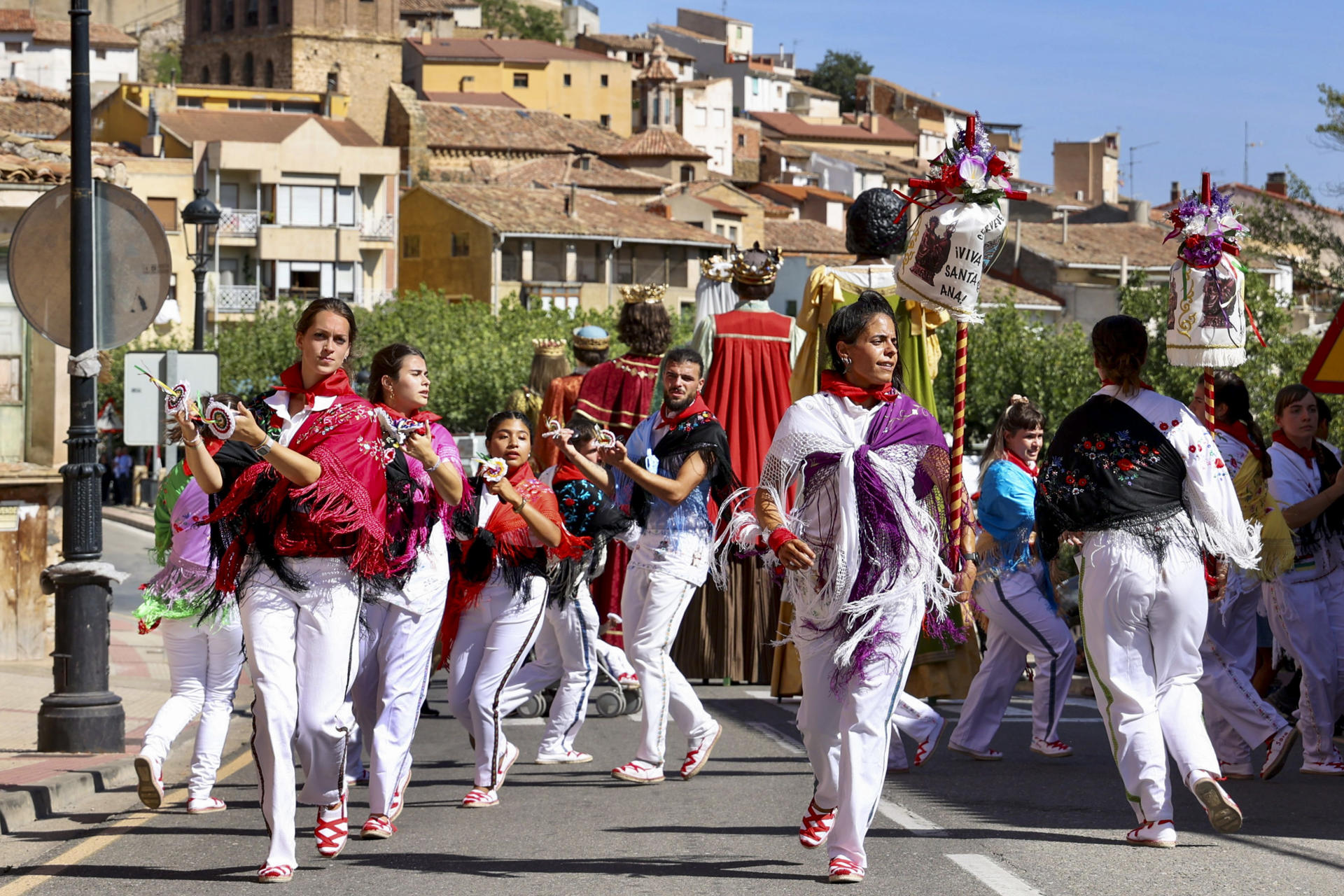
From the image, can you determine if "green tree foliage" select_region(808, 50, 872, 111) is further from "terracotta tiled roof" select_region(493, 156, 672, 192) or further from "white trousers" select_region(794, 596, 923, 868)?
"white trousers" select_region(794, 596, 923, 868)

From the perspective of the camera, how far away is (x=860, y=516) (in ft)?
22.8

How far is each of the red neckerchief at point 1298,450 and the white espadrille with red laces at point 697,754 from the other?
3315mm

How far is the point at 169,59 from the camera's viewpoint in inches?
5817

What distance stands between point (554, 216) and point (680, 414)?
2928 inches

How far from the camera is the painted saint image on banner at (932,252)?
8414mm

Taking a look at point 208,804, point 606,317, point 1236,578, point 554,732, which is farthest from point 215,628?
point 606,317

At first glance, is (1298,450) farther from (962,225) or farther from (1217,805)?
(1217,805)

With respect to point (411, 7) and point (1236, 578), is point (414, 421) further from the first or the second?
point (411, 7)

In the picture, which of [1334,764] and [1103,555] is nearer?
[1103,555]

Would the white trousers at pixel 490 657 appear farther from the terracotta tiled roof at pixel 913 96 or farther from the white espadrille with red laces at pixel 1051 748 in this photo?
the terracotta tiled roof at pixel 913 96

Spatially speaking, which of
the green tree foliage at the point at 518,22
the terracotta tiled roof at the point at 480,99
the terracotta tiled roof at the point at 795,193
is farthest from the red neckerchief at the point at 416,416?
the green tree foliage at the point at 518,22

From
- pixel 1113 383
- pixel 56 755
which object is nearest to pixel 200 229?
pixel 56 755

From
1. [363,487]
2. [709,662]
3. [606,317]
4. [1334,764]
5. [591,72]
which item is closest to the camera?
[363,487]

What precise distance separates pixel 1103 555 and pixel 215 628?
3953 millimetres
